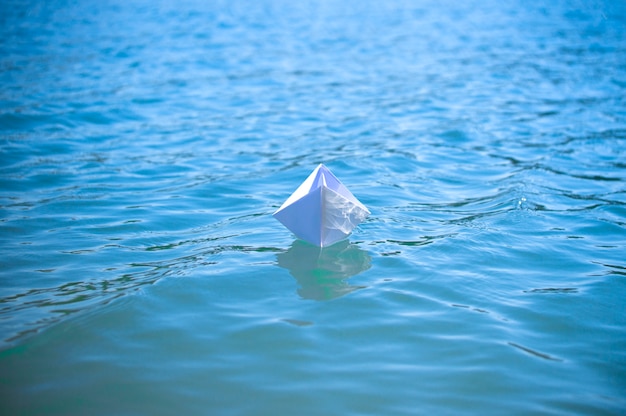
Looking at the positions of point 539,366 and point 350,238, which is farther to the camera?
point 350,238

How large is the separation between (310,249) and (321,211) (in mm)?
600

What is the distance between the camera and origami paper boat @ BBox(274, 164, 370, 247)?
4.89 m

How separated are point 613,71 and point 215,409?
15.2m

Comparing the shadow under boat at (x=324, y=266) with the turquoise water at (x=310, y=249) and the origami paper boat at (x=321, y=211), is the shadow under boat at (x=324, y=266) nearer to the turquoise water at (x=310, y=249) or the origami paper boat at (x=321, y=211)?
the turquoise water at (x=310, y=249)

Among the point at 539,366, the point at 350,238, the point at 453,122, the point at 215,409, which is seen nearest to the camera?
the point at 215,409

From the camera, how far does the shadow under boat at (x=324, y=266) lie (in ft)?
15.4

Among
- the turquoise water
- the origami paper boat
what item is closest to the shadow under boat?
the turquoise water

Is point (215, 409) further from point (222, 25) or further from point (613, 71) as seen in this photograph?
point (222, 25)

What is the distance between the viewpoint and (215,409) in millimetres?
3367

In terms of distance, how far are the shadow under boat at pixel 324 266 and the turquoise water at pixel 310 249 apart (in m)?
0.03

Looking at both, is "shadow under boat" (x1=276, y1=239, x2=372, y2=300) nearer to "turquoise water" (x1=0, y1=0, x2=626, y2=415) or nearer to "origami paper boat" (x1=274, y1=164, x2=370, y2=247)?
"turquoise water" (x1=0, y1=0, x2=626, y2=415)

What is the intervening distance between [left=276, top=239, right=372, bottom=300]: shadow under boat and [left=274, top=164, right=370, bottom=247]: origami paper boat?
154 mm

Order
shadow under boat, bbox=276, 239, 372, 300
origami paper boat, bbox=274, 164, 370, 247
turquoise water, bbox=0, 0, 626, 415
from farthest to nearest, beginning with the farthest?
origami paper boat, bbox=274, 164, 370, 247
shadow under boat, bbox=276, 239, 372, 300
turquoise water, bbox=0, 0, 626, 415

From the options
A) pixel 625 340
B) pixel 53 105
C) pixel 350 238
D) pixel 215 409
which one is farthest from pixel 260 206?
pixel 53 105
